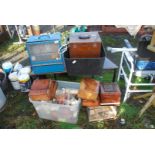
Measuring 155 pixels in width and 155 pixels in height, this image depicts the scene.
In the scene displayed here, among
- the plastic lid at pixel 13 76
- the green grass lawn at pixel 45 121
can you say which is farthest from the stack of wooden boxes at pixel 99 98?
the plastic lid at pixel 13 76

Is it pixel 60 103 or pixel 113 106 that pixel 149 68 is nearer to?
pixel 113 106

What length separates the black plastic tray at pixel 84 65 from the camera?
3.29 meters

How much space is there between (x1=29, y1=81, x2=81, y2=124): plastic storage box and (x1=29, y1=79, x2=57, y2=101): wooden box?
91 millimetres

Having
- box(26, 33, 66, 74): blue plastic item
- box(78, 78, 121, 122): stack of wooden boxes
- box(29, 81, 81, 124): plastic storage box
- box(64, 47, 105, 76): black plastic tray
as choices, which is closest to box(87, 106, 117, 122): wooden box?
box(78, 78, 121, 122): stack of wooden boxes

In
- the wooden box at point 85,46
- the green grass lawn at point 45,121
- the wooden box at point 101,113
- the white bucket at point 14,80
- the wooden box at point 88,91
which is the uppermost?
the wooden box at point 85,46

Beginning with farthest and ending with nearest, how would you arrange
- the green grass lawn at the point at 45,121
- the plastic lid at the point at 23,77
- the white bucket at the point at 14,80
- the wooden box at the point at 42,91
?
the white bucket at the point at 14,80 < the plastic lid at the point at 23,77 < the green grass lawn at the point at 45,121 < the wooden box at the point at 42,91

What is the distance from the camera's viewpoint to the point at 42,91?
353cm

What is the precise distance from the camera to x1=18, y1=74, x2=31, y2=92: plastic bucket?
4.32 metres

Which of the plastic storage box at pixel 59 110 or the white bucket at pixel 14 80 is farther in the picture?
the white bucket at pixel 14 80

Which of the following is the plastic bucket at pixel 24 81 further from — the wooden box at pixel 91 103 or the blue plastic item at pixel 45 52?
the wooden box at pixel 91 103

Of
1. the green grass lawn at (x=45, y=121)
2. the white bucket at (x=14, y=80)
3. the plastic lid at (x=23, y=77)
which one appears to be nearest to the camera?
the green grass lawn at (x=45, y=121)

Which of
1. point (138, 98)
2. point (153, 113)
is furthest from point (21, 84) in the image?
point (153, 113)

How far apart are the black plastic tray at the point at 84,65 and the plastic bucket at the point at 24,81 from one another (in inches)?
51.0

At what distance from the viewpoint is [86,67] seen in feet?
11.1
